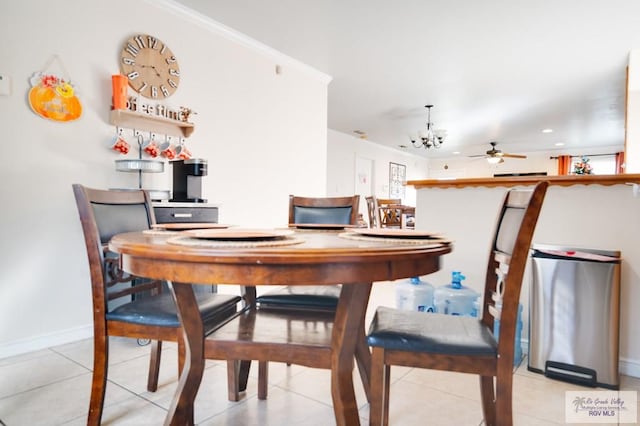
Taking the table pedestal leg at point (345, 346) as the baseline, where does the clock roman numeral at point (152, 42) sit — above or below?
above

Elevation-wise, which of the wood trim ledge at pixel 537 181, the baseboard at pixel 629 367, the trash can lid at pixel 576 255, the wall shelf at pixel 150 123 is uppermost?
the wall shelf at pixel 150 123

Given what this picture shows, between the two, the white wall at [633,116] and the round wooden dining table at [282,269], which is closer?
the round wooden dining table at [282,269]

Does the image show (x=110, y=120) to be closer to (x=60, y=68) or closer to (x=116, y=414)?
(x=60, y=68)

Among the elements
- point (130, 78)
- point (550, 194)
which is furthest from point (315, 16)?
point (550, 194)

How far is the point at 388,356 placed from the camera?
1.13 meters

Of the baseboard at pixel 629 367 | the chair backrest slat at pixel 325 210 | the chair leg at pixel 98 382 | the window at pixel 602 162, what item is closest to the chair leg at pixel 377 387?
the chair leg at pixel 98 382

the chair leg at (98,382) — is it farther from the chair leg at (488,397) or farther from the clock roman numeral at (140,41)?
the clock roman numeral at (140,41)

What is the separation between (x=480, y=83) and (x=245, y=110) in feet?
10.0

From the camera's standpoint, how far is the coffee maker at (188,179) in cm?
264

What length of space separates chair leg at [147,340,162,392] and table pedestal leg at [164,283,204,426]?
2.08ft

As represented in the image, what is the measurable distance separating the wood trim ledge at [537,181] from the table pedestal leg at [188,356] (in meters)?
1.91

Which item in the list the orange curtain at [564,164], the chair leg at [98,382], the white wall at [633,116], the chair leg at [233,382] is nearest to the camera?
the chair leg at [98,382]

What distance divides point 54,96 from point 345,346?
2.35 metres

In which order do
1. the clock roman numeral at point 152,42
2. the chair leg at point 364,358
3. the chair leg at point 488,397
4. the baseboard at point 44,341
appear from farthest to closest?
the clock roman numeral at point 152,42 → the baseboard at point 44,341 → the chair leg at point 364,358 → the chair leg at point 488,397
